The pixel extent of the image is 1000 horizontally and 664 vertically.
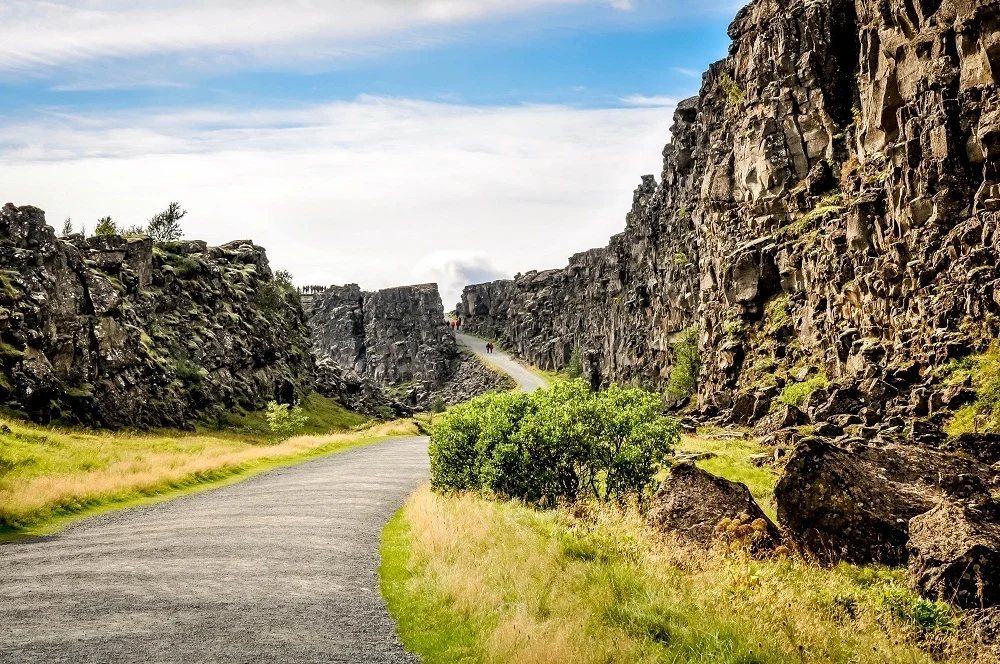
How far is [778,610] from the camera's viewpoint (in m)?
11.8

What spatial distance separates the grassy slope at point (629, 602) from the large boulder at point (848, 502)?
82 centimetres

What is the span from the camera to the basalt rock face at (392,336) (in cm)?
17225

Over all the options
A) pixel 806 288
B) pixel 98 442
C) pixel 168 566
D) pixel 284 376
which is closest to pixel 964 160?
pixel 806 288

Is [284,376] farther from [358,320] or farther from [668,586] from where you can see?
[358,320]

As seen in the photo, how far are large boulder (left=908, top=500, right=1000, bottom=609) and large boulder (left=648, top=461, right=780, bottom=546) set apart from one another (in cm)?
323

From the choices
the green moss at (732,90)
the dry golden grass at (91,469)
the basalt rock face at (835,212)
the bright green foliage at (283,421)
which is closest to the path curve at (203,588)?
the dry golden grass at (91,469)

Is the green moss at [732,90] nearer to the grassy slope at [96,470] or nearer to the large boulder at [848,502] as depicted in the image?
the grassy slope at [96,470]

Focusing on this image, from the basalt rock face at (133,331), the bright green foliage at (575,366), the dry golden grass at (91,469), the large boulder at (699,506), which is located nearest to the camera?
the large boulder at (699,506)

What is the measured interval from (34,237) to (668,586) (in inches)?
2270

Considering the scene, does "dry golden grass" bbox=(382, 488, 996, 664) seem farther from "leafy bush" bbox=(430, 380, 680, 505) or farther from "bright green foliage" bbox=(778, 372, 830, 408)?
"bright green foliage" bbox=(778, 372, 830, 408)

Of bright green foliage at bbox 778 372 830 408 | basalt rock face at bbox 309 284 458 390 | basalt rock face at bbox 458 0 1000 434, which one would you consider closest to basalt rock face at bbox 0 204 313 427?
basalt rock face at bbox 458 0 1000 434

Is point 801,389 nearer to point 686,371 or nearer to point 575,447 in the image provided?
point 686,371

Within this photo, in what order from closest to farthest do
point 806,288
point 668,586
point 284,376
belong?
point 668,586 → point 806,288 → point 284,376

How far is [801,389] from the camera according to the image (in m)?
53.6
